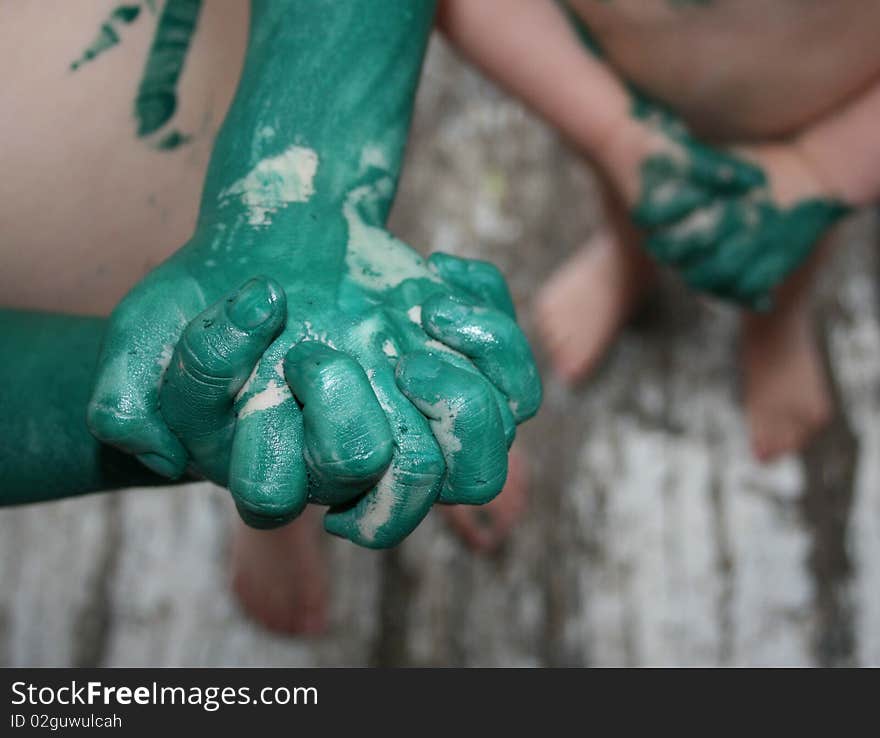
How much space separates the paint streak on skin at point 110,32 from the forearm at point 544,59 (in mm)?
312

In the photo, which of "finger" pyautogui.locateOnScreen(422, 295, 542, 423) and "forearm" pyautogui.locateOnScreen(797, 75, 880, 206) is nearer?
"finger" pyautogui.locateOnScreen(422, 295, 542, 423)

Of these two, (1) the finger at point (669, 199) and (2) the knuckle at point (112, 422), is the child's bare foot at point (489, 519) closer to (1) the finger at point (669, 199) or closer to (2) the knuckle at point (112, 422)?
(1) the finger at point (669, 199)

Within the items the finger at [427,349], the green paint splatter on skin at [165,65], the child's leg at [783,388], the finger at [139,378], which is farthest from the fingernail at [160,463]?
the child's leg at [783,388]

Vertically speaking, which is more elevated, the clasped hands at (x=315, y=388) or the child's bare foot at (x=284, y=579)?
the clasped hands at (x=315, y=388)

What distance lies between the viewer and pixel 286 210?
0.52 meters

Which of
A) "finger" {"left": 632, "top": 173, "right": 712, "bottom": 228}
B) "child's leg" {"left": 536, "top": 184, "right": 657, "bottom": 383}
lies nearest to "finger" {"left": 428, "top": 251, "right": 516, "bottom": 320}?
"finger" {"left": 632, "top": 173, "right": 712, "bottom": 228}

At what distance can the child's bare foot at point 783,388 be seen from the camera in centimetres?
108

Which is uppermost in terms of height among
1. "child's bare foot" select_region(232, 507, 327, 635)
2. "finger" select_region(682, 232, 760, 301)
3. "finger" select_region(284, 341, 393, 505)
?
"finger" select_region(284, 341, 393, 505)

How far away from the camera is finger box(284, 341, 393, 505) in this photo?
429 millimetres

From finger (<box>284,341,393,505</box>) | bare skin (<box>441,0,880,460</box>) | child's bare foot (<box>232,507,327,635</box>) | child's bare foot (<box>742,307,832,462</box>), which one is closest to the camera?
finger (<box>284,341,393,505</box>)

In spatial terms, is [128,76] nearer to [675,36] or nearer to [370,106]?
[370,106]

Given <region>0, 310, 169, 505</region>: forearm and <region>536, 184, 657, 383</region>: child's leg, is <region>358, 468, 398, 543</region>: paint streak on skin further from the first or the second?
<region>536, 184, 657, 383</region>: child's leg

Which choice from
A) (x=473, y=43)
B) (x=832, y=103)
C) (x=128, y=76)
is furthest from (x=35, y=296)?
(x=832, y=103)
